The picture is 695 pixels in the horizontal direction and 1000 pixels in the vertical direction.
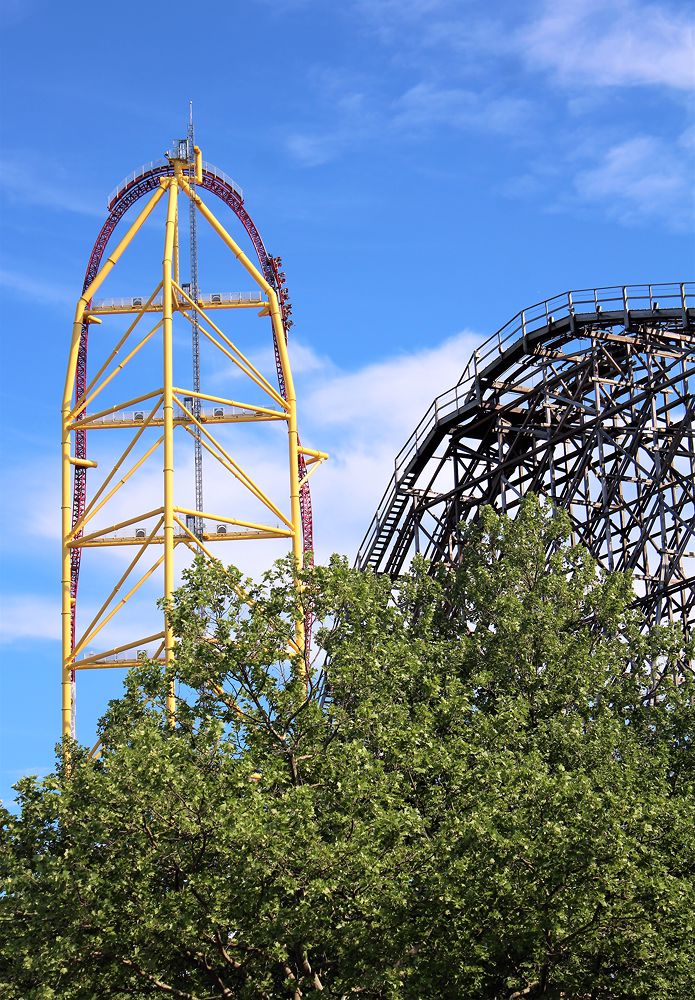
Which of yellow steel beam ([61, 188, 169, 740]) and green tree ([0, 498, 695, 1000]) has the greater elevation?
yellow steel beam ([61, 188, 169, 740])

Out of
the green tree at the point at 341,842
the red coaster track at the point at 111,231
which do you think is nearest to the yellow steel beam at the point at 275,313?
the red coaster track at the point at 111,231

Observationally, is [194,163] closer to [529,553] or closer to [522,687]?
[529,553]

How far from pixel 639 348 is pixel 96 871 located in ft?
63.0

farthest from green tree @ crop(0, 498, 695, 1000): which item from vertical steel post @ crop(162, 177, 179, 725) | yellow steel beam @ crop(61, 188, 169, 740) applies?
yellow steel beam @ crop(61, 188, 169, 740)

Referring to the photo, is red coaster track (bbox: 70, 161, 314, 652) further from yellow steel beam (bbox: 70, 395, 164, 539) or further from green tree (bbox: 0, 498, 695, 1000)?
green tree (bbox: 0, 498, 695, 1000)

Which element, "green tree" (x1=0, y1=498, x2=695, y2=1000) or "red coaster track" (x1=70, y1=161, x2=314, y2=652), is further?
"red coaster track" (x1=70, y1=161, x2=314, y2=652)

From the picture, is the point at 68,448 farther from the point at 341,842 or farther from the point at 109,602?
the point at 341,842

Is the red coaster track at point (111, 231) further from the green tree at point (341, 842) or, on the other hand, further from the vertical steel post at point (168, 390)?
the green tree at point (341, 842)

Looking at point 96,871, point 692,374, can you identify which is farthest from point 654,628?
point 96,871

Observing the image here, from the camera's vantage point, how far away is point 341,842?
64.5 ft

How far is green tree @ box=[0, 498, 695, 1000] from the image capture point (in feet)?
65.0

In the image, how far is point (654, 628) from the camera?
87.5 feet

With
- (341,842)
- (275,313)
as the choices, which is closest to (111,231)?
(275,313)

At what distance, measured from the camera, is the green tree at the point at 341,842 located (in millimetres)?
19812
